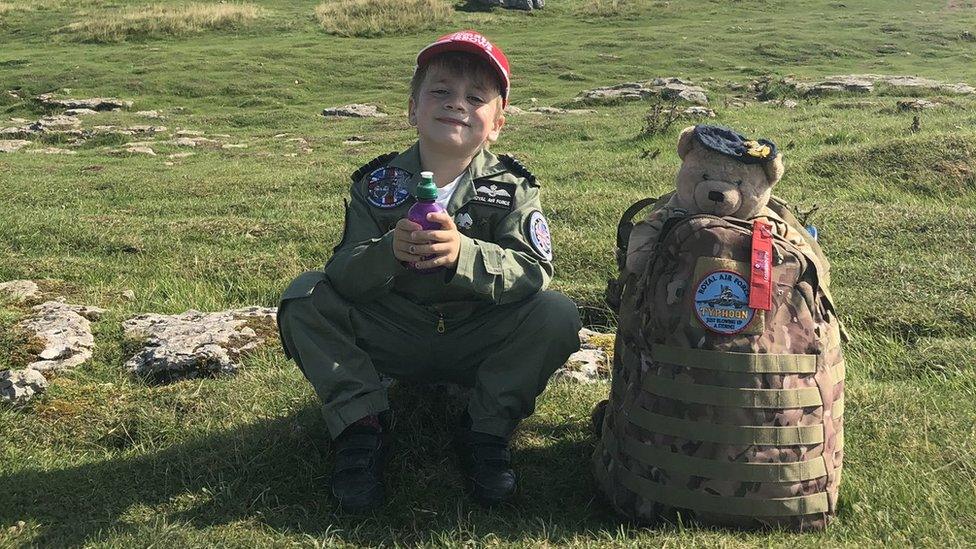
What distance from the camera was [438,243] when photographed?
3176 mm

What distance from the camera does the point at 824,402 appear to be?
3.05 meters

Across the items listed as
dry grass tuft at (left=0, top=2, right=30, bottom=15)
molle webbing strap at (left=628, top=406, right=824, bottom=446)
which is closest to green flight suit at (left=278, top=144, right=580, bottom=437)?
molle webbing strap at (left=628, top=406, right=824, bottom=446)

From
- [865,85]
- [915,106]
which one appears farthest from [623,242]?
[865,85]

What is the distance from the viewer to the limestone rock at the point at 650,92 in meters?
19.0

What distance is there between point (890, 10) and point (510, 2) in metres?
20.0

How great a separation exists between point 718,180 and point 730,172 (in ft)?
0.18

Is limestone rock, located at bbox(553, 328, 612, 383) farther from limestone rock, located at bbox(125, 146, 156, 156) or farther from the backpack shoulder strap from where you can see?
limestone rock, located at bbox(125, 146, 156, 156)

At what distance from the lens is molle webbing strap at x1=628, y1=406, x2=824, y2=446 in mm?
2941

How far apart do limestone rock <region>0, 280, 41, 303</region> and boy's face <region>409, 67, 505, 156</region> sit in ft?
11.2

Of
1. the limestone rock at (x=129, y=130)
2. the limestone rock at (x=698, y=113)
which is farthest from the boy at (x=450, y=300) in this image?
the limestone rock at (x=129, y=130)

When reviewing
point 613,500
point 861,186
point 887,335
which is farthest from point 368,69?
point 613,500

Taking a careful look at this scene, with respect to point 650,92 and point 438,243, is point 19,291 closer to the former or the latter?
point 438,243

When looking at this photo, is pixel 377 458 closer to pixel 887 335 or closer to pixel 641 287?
pixel 641 287

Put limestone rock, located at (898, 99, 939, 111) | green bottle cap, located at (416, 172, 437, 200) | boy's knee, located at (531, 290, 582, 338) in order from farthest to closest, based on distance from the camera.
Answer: limestone rock, located at (898, 99, 939, 111), boy's knee, located at (531, 290, 582, 338), green bottle cap, located at (416, 172, 437, 200)
